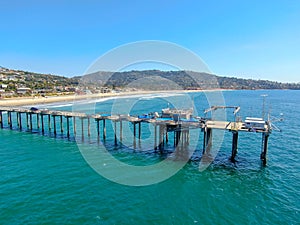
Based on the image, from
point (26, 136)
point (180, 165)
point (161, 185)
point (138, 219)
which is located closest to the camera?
point (138, 219)

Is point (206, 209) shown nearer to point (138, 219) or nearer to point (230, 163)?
point (138, 219)

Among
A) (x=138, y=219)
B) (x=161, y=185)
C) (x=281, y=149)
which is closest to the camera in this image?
(x=138, y=219)

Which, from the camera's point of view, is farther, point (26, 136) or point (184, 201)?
point (26, 136)

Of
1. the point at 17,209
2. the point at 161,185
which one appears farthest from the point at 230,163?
the point at 17,209

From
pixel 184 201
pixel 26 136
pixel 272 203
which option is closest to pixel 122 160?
pixel 184 201

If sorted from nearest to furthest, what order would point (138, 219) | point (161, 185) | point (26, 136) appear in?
point (138, 219), point (161, 185), point (26, 136)

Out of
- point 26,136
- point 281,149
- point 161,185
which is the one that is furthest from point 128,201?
point 26,136

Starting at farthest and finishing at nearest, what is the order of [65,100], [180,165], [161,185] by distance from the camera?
[65,100]
[180,165]
[161,185]

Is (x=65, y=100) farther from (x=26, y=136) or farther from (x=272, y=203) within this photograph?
(x=272, y=203)

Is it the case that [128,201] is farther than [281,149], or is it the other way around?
[281,149]
